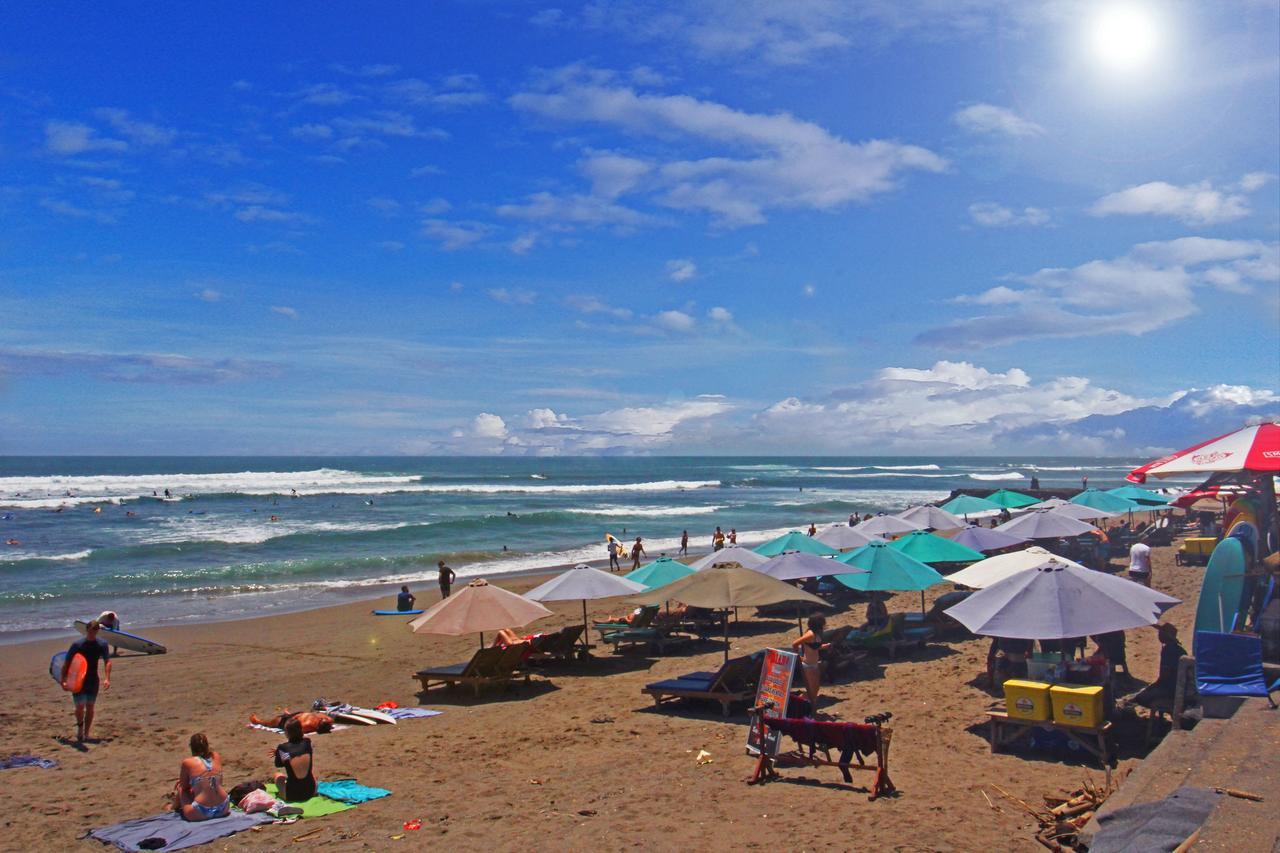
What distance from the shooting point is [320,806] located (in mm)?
7398

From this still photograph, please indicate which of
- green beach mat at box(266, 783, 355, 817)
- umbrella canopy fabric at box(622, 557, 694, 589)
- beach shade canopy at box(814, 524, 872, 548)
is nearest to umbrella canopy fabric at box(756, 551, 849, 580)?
umbrella canopy fabric at box(622, 557, 694, 589)

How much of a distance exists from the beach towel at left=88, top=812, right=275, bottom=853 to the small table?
6208mm

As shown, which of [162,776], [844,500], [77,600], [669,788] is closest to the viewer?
[669,788]

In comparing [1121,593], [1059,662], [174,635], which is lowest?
[174,635]

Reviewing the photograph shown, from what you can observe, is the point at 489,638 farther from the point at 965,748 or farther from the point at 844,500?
the point at 844,500

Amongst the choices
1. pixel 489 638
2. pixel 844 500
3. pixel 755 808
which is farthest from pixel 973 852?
pixel 844 500

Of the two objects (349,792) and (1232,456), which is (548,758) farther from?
(1232,456)

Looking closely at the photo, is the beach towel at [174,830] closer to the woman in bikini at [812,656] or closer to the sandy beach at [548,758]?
the sandy beach at [548,758]

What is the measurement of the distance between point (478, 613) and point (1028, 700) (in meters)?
6.85

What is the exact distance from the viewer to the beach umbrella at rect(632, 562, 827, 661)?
1053 centimetres

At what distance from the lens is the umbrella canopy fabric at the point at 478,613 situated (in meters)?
11.9

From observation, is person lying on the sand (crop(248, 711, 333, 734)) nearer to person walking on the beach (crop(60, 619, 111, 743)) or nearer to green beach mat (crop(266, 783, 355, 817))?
green beach mat (crop(266, 783, 355, 817))

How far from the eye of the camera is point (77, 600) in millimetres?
22594

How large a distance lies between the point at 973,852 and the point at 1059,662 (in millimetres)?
3788
